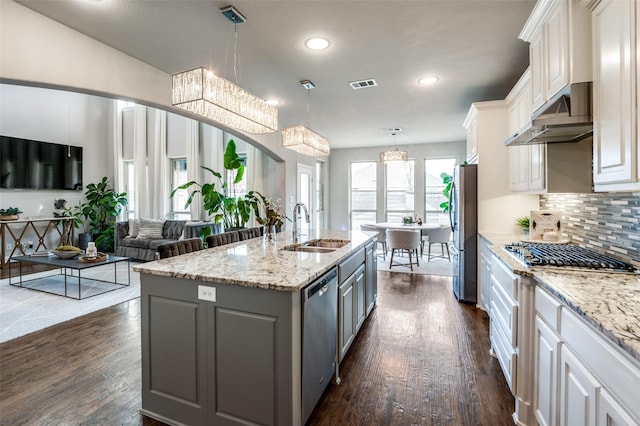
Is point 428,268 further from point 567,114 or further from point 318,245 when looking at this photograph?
point 567,114

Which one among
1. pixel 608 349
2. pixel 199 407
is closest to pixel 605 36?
pixel 608 349

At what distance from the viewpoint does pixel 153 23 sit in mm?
2453

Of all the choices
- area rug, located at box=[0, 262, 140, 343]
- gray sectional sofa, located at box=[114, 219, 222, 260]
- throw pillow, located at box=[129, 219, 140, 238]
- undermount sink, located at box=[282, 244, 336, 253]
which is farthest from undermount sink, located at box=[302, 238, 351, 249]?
throw pillow, located at box=[129, 219, 140, 238]

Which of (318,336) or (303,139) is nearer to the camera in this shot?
(318,336)

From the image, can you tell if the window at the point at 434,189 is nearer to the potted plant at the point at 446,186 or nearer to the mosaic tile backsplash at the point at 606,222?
the potted plant at the point at 446,186

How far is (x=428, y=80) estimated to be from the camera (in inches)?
144

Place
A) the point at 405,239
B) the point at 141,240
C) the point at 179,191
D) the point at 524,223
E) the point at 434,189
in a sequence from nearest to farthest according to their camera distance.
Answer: the point at 524,223, the point at 405,239, the point at 141,240, the point at 179,191, the point at 434,189

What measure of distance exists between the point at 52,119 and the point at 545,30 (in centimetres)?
876

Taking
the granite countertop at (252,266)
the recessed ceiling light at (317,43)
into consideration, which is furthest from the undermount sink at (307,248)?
the recessed ceiling light at (317,43)

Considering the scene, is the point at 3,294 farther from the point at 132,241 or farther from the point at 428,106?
the point at 428,106

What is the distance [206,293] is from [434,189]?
7.16 m

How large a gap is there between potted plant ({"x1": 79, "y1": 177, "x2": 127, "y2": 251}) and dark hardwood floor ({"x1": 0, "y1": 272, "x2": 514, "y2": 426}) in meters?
4.48

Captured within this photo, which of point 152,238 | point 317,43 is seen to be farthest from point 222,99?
point 152,238

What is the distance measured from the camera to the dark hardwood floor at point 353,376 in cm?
194
